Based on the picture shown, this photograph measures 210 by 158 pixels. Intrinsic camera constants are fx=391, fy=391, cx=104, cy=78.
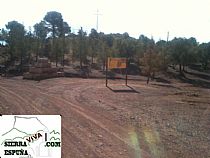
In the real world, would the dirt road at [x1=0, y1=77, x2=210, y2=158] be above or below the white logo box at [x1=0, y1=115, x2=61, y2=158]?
below

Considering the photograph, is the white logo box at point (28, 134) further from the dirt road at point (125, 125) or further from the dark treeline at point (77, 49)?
the dark treeline at point (77, 49)

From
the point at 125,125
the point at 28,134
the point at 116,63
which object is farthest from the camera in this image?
the point at 116,63

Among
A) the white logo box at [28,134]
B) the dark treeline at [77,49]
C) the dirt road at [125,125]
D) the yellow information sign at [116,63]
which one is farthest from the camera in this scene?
the dark treeline at [77,49]

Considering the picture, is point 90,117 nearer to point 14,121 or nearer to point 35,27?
point 14,121

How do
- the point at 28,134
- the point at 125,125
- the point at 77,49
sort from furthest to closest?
the point at 77,49
the point at 125,125
the point at 28,134

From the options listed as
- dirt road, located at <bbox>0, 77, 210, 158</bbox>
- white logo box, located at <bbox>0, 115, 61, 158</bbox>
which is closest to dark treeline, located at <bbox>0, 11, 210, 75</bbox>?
dirt road, located at <bbox>0, 77, 210, 158</bbox>

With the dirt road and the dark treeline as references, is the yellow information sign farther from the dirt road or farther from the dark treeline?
the dark treeline

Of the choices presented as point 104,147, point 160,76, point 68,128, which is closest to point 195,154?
point 104,147

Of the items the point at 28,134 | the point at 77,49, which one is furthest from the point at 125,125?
the point at 77,49

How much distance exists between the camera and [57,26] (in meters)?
90.8

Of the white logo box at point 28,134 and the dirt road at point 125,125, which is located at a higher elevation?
the white logo box at point 28,134

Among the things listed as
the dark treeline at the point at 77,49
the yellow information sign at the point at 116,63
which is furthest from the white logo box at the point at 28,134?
the dark treeline at the point at 77,49

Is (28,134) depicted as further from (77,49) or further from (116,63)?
(77,49)

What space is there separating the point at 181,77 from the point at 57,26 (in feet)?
115
